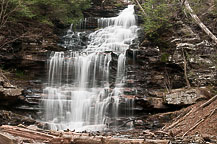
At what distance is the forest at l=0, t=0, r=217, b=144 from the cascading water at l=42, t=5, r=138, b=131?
6 cm

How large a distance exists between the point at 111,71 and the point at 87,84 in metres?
1.93

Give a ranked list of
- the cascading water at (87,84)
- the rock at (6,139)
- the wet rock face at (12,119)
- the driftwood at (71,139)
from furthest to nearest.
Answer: the cascading water at (87,84) → the wet rock face at (12,119) → the driftwood at (71,139) → the rock at (6,139)

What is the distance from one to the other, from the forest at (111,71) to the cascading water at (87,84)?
0.06 metres

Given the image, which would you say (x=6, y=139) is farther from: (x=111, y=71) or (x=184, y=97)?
(x=111, y=71)

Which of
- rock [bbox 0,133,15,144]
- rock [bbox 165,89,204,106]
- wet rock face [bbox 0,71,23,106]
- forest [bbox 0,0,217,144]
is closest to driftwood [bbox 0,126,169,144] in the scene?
rock [bbox 0,133,15,144]

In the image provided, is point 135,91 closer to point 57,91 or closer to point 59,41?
point 57,91

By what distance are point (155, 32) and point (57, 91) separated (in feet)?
27.1

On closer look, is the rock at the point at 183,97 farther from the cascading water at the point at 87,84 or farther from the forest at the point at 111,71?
the cascading water at the point at 87,84

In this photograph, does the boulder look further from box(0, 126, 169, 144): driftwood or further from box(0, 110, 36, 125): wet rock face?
box(0, 126, 169, 144): driftwood

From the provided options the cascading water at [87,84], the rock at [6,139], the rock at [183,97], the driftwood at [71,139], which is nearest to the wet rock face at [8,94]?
the cascading water at [87,84]

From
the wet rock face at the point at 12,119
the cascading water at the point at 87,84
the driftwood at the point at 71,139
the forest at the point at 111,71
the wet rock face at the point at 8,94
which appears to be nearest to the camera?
the driftwood at the point at 71,139

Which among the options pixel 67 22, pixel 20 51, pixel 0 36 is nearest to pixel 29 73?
pixel 20 51

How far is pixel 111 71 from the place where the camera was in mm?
15969

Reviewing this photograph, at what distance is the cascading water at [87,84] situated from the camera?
13.7 m
